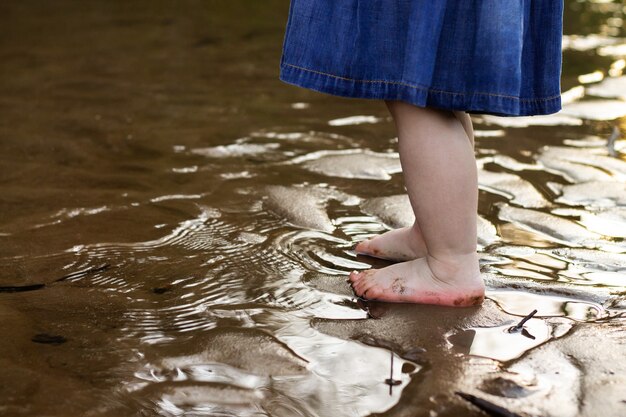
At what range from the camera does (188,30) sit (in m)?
5.07

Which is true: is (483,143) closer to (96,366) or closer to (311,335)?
(311,335)

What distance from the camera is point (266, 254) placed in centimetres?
205

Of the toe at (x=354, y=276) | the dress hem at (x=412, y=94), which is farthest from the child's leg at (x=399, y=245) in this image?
the dress hem at (x=412, y=94)

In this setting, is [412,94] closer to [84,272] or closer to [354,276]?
[354,276]

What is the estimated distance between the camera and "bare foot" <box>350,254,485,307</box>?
5.85ft

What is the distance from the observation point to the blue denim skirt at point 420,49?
1.69 m

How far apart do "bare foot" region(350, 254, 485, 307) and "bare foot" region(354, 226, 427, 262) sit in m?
0.18

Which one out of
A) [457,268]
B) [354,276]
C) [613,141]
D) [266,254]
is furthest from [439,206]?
[613,141]

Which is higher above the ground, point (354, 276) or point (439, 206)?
point (439, 206)

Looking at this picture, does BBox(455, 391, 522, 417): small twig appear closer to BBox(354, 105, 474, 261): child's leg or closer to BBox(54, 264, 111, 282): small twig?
BBox(354, 105, 474, 261): child's leg

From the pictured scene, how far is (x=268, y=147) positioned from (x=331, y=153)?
222 millimetres

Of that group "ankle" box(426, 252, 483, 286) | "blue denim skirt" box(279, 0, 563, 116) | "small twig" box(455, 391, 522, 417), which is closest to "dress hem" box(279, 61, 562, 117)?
"blue denim skirt" box(279, 0, 563, 116)

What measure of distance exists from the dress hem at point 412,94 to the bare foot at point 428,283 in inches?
12.6

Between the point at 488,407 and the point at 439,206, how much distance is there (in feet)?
1.68
